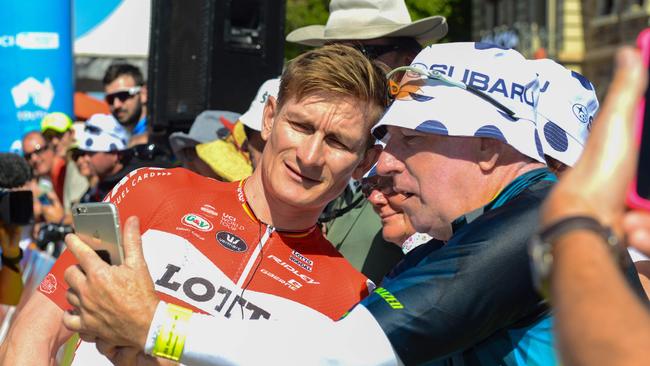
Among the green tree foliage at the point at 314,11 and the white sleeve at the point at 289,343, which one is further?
the green tree foliage at the point at 314,11

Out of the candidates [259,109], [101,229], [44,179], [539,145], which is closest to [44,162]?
[44,179]

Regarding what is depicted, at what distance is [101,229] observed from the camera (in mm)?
2516

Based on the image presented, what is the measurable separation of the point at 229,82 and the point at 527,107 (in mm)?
4633

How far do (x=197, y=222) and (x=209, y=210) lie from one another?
0.08m

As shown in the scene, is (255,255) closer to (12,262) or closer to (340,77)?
(340,77)

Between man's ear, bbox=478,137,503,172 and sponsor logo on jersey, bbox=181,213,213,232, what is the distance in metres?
0.98

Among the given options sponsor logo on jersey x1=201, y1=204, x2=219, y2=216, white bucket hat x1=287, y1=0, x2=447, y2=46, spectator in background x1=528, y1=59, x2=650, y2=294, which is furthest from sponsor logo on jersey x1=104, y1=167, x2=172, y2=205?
white bucket hat x1=287, y1=0, x2=447, y2=46

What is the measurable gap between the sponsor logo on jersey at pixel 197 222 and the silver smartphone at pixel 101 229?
661 millimetres

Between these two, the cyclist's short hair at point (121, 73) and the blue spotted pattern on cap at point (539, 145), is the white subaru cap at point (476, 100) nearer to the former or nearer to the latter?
the blue spotted pattern on cap at point (539, 145)

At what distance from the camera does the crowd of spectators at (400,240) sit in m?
1.39

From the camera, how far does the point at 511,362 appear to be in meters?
2.44

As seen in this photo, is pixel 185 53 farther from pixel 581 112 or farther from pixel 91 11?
pixel 91 11

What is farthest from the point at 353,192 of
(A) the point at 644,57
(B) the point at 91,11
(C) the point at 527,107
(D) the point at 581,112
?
(B) the point at 91,11

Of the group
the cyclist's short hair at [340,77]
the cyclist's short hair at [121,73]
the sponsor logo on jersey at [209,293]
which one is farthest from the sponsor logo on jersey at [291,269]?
the cyclist's short hair at [121,73]
